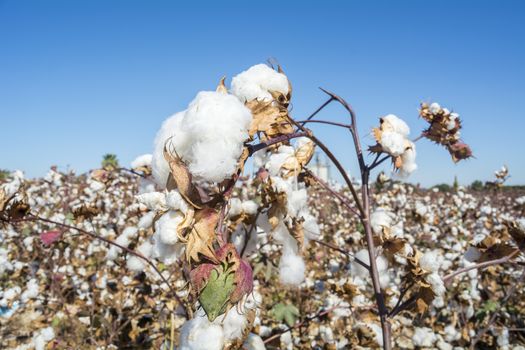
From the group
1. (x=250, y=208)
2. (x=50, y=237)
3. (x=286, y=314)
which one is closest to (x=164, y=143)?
(x=250, y=208)

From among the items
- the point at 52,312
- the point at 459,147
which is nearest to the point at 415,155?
the point at 459,147

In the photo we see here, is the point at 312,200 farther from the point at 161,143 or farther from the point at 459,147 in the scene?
the point at 161,143

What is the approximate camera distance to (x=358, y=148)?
3.98ft

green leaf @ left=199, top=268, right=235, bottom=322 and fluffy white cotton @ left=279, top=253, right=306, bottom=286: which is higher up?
fluffy white cotton @ left=279, top=253, right=306, bottom=286

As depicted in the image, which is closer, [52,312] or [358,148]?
[358,148]

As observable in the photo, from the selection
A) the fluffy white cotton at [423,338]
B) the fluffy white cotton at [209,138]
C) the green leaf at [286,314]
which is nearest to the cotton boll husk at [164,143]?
the fluffy white cotton at [209,138]

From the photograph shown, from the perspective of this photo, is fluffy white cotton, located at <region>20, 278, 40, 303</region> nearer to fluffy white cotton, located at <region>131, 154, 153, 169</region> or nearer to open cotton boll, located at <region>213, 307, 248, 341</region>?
fluffy white cotton, located at <region>131, 154, 153, 169</region>

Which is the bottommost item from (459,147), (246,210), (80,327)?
(246,210)

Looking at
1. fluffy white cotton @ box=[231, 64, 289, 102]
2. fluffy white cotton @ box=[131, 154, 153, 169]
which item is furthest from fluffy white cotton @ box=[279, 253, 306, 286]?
fluffy white cotton @ box=[131, 154, 153, 169]

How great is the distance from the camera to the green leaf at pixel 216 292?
2.02 feet

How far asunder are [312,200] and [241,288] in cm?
829

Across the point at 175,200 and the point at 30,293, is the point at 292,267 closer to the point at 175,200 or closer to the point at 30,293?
the point at 175,200

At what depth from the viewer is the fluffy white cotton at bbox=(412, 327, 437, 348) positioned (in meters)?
3.04

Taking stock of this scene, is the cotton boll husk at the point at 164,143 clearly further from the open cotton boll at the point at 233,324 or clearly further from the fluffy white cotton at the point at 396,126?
the fluffy white cotton at the point at 396,126
